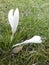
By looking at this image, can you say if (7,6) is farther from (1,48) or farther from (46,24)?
(1,48)

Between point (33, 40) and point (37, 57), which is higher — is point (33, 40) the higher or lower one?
the higher one

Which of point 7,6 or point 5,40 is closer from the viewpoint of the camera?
point 5,40

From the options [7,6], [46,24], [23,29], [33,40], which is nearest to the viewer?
[33,40]

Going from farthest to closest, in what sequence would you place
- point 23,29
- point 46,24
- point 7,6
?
point 7,6 → point 46,24 → point 23,29

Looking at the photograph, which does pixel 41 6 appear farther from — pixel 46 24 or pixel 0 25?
pixel 0 25


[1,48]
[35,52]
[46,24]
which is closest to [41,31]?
[46,24]

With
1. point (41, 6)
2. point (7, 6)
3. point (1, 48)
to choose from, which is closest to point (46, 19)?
point (41, 6)
